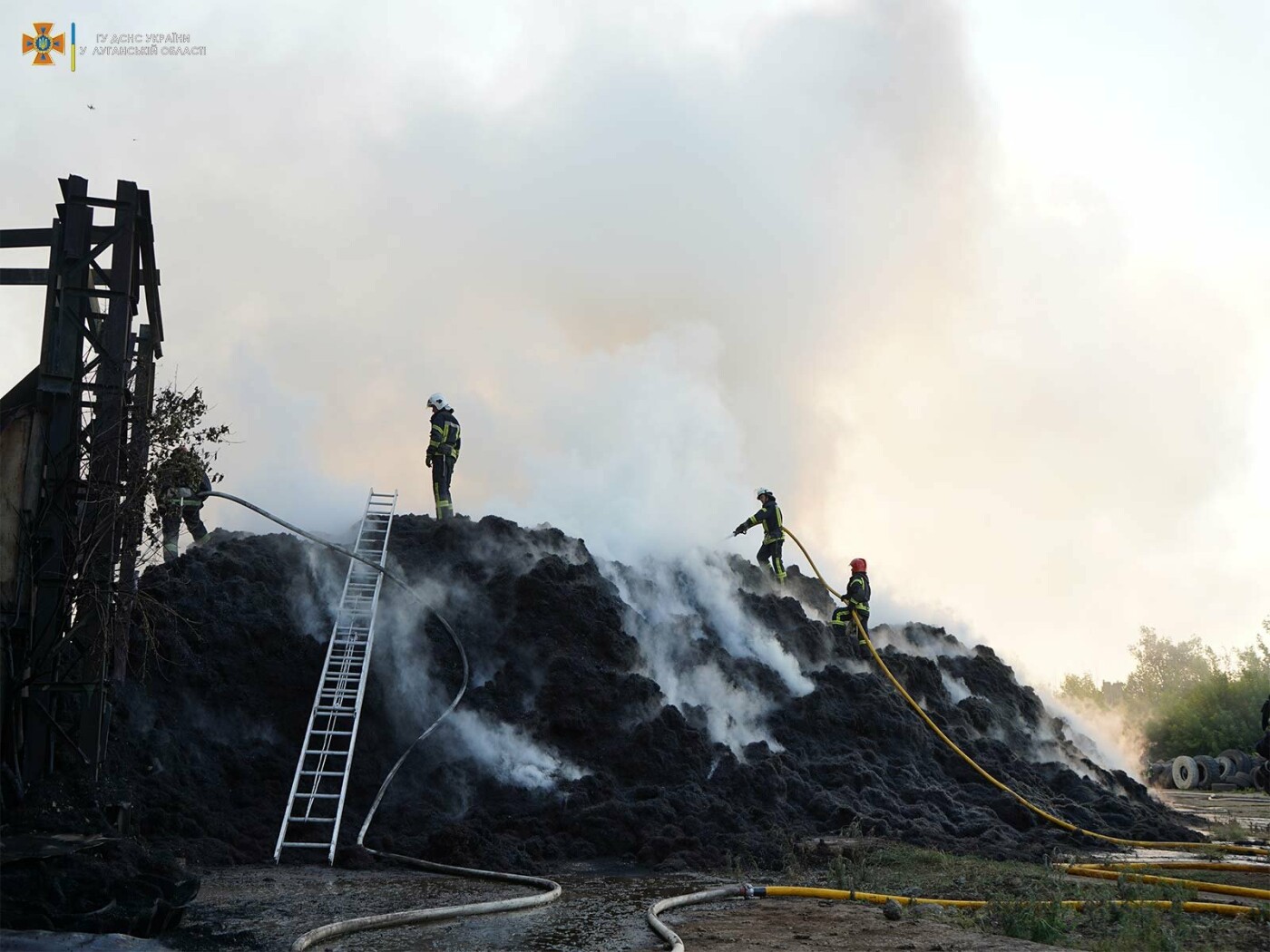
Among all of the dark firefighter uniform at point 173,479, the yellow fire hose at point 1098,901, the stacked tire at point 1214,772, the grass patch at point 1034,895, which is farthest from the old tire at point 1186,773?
the dark firefighter uniform at point 173,479

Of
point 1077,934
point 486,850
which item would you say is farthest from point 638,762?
point 1077,934

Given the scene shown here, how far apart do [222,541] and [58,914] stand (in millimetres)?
9581

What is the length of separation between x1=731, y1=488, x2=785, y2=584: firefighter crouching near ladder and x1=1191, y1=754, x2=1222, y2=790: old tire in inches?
655

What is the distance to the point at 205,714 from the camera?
48.0 ft

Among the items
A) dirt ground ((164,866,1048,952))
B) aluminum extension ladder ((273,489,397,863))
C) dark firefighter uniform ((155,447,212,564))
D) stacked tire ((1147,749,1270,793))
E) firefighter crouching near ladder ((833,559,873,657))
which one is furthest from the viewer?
stacked tire ((1147,749,1270,793))

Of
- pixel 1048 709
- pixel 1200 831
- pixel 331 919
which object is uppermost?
pixel 1048 709

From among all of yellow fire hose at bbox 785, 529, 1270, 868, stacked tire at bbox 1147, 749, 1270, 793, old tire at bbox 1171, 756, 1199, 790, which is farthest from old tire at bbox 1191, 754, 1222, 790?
yellow fire hose at bbox 785, 529, 1270, 868

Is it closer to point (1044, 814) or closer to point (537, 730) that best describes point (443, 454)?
point (537, 730)

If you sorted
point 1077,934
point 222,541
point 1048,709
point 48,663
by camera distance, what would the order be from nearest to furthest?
point 1077,934, point 48,663, point 222,541, point 1048,709

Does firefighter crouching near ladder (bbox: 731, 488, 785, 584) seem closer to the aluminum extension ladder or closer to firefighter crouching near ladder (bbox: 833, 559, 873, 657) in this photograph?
firefighter crouching near ladder (bbox: 833, 559, 873, 657)

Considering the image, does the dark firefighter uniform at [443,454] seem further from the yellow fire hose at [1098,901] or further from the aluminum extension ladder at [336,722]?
the yellow fire hose at [1098,901]

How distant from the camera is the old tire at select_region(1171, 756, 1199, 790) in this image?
107ft

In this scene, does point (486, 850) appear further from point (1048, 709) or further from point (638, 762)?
point (1048, 709)

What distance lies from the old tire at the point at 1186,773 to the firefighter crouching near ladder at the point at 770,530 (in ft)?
54.1
